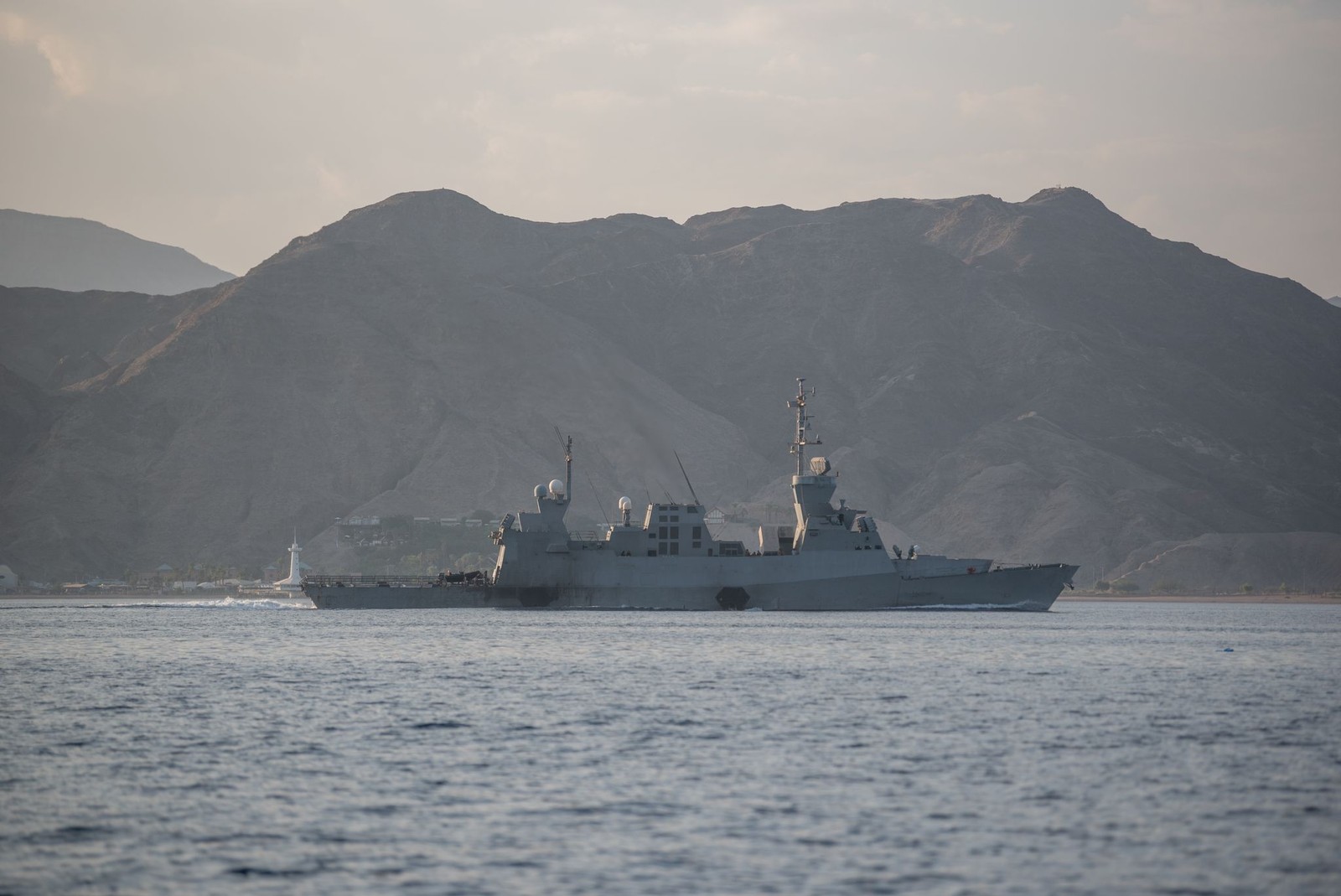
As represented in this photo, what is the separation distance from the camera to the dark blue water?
→ 1959 cm

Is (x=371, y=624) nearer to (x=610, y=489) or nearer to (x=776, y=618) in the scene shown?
(x=776, y=618)

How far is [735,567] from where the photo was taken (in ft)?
262

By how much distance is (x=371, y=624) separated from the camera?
76.2 meters

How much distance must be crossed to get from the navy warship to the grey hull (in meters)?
0.06

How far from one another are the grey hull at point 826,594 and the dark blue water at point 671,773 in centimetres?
2539

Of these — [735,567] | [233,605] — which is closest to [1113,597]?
[735,567]

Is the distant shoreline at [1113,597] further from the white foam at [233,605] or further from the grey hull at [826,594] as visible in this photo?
the grey hull at [826,594]

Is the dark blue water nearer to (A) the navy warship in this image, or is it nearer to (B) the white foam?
(A) the navy warship

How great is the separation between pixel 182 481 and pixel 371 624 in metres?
125

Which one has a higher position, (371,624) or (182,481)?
(182,481)

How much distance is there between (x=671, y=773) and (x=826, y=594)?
54152 mm

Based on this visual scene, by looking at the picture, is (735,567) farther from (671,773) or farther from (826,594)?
(671,773)

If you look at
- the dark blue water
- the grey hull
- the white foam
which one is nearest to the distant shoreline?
the white foam

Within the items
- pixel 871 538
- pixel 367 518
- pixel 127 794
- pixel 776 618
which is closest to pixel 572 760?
pixel 127 794
